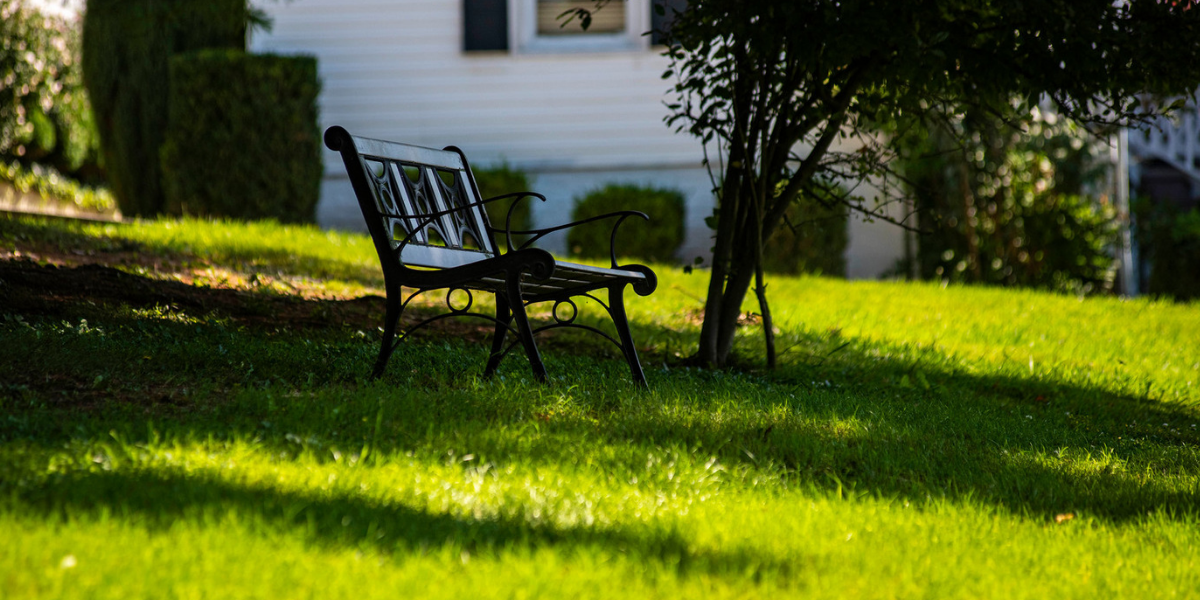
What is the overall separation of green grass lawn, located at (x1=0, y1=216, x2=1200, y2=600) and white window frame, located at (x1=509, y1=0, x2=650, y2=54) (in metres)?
6.30

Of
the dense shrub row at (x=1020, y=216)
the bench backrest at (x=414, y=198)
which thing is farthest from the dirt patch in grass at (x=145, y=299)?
A: the dense shrub row at (x=1020, y=216)

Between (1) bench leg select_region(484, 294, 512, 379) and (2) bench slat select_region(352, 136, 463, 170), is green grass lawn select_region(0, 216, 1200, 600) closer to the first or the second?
(1) bench leg select_region(484, 294, 512, 379)

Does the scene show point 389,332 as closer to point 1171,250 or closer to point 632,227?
point 632,227

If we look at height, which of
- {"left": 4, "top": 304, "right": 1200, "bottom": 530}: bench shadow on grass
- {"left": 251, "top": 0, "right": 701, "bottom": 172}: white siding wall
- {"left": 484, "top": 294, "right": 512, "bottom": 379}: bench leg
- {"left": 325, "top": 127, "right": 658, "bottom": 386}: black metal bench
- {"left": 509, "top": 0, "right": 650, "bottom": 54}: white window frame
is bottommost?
{"left": 4, "top": 304, "right": 1200, "bottom": 530}: bench shadow on grass

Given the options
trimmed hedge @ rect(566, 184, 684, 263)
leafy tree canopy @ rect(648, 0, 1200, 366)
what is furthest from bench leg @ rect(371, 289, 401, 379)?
trimmed hedge @ rect(566, 184, 684, 263)

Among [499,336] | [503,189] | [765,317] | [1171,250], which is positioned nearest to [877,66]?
[765,317]

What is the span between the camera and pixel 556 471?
3186 millimetres

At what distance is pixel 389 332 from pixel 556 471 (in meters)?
1.30

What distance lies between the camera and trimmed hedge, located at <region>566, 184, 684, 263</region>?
10.9 metres

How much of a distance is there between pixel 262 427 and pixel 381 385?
0.81 metres

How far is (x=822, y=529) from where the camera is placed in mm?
2867

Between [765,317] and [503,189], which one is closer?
[765,317]

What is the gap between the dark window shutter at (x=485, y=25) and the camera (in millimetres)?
11727

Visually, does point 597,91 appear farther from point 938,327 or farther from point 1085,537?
point 1085,537
